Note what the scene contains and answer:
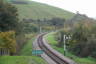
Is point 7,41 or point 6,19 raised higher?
point 6,19

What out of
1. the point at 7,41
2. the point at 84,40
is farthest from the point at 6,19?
the point at 84,40

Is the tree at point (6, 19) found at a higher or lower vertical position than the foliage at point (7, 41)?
higher

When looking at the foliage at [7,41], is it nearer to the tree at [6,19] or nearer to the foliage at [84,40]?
the tree at [6,19]

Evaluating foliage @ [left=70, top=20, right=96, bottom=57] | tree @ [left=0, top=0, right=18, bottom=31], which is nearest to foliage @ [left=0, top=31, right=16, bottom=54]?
tree @ [left=0, top=0, right=18, bottom=31]

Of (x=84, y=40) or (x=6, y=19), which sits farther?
(x=6, y=19)

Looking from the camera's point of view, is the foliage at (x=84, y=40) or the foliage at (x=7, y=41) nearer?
the foliage at (x=7, y=41)

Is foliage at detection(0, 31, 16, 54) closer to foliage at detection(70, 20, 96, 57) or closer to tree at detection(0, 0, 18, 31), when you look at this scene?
tree at detection(0, 0, 18, 31)

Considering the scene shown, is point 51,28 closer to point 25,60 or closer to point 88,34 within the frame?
point 88,34

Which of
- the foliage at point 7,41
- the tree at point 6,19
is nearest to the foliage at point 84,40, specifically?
the foliage at point 7,41

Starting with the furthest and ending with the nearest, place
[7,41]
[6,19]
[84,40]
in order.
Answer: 1. [6,19]
2. [84,40]
3. [7,41]


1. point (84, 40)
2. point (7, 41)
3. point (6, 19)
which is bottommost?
point (84, 40)

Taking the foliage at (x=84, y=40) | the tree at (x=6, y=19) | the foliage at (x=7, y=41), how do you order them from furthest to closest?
the tree at (x=6, y=19) < the foliage at (x=84, y=40) < the foliage at (x=7, y=41)

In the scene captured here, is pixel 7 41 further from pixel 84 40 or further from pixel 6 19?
pixel 84 40

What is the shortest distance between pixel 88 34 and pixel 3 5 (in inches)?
808
